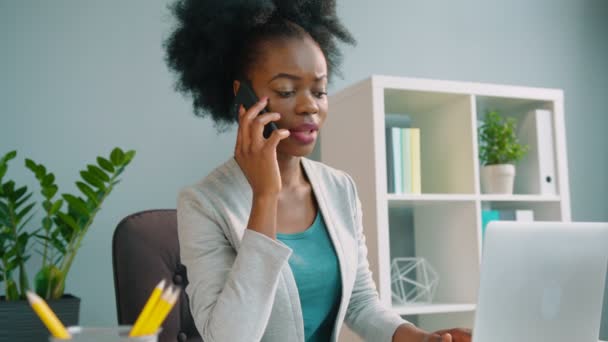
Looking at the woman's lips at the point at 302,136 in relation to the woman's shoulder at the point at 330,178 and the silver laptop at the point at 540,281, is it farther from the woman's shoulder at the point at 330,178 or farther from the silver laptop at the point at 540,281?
the silver laptop at the point at 540,281

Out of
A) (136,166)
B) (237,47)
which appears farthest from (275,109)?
(136,166)

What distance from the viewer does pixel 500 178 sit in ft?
7.02

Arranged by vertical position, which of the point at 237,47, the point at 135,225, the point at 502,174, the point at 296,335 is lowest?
the point at 296,335

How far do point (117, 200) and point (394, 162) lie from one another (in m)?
0.93

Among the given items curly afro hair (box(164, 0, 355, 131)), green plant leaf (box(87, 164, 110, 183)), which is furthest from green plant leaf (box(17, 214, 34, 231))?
curly afro hair (box(164, 0, 355, 131))

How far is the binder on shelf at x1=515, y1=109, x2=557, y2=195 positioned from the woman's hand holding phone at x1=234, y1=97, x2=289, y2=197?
139 centimetres

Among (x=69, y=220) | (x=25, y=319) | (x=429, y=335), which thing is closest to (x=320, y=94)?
(x=429, y=335)

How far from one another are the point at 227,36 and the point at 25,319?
3.06ft

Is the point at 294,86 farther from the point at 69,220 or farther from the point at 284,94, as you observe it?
the point at 69,220

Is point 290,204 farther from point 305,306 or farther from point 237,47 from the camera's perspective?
point 237,47

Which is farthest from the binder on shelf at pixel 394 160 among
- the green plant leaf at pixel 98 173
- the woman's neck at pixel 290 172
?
the green plant leaf at pixel 98 173

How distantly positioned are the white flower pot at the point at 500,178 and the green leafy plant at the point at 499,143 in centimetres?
5

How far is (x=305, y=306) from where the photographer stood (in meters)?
1.27

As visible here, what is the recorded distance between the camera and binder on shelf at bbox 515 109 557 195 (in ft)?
7.20
